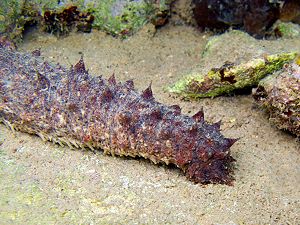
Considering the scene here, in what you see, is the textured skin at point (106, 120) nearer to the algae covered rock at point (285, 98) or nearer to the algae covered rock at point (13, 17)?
the algae covered rock at point (285, 98)

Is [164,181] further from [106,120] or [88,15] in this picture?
[88,15]

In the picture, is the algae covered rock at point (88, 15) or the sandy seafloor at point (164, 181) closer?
the sandy seafloor at point (164, 181)

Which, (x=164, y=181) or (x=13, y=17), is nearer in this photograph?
(x=164, y=181)

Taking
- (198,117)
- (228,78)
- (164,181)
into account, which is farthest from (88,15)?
(164,181)

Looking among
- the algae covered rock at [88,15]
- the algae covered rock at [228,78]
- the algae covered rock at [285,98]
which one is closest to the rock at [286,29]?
the algae covered rock at [228,78]

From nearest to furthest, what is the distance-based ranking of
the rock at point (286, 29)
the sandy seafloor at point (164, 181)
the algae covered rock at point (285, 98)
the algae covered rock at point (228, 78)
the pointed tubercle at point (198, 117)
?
the sandy seafloor at point (164, 181)
the pointed tubercle at point (198, 117)
the algae covered rock at point (285, 98)
the algae covered rock at point (228, 78)
the rock at point (286, 29)

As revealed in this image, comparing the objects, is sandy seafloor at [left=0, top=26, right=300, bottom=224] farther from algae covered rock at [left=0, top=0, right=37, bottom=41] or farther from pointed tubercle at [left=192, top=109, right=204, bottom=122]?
Result: algae covered rock at [left=0, top=0, right=37, bottom=41]
